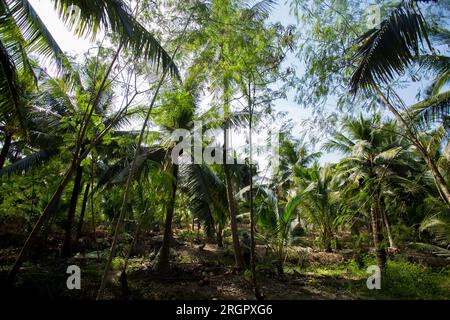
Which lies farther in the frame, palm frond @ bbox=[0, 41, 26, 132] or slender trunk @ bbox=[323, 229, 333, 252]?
slender trunk @ bbox=[323, 229, 333, 252]

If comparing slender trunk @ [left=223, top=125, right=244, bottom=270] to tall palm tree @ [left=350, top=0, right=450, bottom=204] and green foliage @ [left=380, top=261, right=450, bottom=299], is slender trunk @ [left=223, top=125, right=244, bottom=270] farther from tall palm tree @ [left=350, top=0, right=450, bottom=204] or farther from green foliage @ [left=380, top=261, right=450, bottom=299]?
tall palm tree @ [left=350, top=0, right=450, bottom=204]

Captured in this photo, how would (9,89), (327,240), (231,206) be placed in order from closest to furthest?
(9,89)
(231,206)
(327,240)

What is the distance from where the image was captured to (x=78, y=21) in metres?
4.30

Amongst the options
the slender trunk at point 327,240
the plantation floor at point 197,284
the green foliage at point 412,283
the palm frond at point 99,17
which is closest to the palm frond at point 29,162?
the plantation floor at point 197,284

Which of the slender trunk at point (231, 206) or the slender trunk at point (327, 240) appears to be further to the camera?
the slender trunk at point (327, 240)

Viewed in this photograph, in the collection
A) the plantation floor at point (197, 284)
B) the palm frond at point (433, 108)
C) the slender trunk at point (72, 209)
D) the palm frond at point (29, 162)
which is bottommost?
the plantation floor at point (197, 284)

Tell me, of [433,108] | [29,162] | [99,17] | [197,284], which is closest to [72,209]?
[29,162]

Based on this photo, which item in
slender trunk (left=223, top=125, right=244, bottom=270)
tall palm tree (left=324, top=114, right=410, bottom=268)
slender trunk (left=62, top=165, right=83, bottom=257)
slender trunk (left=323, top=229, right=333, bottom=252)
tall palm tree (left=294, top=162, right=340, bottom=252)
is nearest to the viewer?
slender trunk (left=223, top=125, right=244, bottom=270)

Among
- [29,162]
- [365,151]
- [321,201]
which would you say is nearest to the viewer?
[29,162]

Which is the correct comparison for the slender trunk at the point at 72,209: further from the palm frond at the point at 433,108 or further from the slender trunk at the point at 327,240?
the slender trunk at the point at 327,240

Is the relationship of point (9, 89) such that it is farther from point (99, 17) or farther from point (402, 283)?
point (402, 283)

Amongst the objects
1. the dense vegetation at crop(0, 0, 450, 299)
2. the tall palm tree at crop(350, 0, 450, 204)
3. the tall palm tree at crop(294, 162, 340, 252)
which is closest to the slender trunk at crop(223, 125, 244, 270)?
the dense vegetation at crop(0, 0, 450, 299)

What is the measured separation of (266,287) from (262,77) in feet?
17.5
